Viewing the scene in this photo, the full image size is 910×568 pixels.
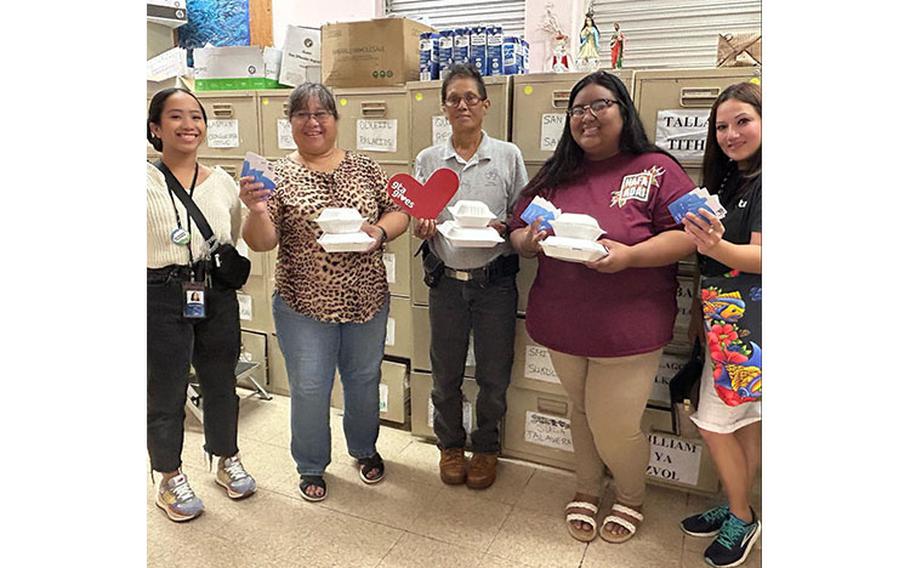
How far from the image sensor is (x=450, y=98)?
195cm

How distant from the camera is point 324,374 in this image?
2.06 m

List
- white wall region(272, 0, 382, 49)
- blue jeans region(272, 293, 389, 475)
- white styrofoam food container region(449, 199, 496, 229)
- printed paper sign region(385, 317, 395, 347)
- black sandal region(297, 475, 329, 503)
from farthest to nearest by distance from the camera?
white wall region(272, 0, 382, 49) < printed paper sign region(385, 317, 395, 347) < black sandal region(297, 475, 329, 503) < blue jeans region(272, 293, 389, 475) < white styrofoam food container region(449, 199, 496, 229)

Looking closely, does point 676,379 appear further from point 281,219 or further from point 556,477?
Answer: point 281,219

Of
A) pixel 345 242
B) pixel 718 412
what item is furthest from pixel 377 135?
pixel 718 412

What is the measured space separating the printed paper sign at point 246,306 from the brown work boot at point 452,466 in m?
1.33

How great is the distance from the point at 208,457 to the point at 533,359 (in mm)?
1302

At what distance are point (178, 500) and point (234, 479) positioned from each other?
0.20 metres

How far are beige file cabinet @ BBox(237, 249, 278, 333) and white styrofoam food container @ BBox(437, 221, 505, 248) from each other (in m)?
1.30

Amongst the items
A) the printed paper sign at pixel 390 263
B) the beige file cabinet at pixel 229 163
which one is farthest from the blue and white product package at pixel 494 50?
the beige file cabinet at pixel 229 163

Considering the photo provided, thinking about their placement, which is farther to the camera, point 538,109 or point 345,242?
point 538,109

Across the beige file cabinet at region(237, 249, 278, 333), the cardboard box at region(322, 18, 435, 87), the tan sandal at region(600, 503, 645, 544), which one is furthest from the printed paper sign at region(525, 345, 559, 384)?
the beige file cabinet at region(237, 249, 278, 333)

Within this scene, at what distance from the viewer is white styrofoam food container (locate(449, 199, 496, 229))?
1870 mm

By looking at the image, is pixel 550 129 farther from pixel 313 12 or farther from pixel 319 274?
pixel 313 12

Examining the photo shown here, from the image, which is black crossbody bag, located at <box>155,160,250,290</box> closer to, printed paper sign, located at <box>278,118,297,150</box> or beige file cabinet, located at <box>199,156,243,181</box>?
printed paper sign, located at <box>278,118,297,150</box>
